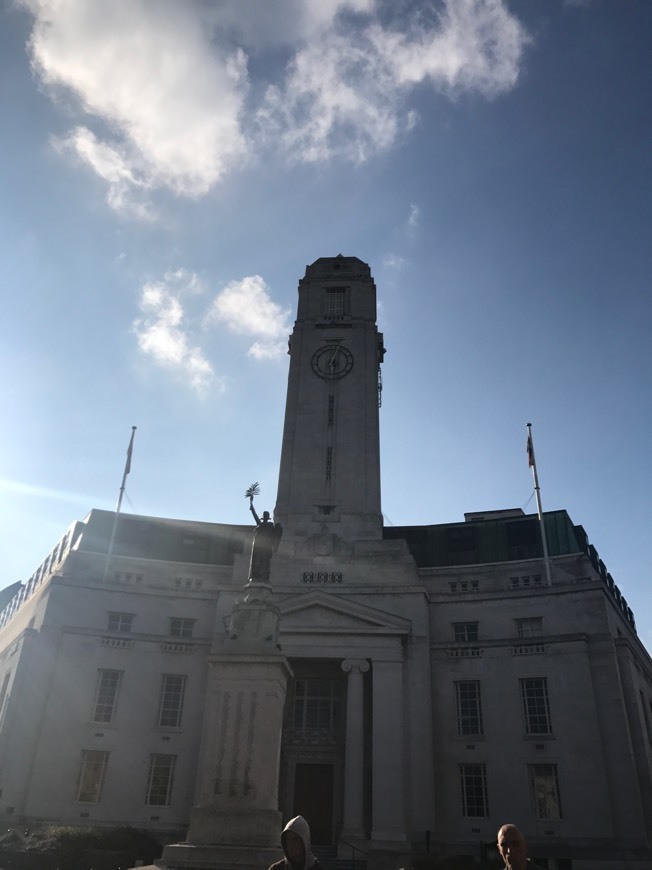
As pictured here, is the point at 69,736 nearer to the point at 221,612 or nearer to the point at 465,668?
the point at 221,612

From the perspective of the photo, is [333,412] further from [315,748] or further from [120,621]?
[315,748]

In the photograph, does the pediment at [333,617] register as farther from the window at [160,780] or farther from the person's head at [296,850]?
the person's head at [296,850]

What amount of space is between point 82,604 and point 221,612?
852 centimetres

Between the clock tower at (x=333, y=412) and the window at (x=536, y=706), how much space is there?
1288 centimetres

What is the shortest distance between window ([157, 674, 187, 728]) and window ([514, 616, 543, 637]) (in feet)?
65.8

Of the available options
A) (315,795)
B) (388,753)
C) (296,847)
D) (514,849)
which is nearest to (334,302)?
(388,753)

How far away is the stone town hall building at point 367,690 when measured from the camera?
36562 millimetres

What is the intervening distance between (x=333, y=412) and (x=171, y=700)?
2255cm

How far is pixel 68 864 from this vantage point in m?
23.9

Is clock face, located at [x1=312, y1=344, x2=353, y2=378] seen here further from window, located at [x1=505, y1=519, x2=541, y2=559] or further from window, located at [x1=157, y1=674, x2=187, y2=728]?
window, located at [x1=157, y1=674, x2=187, y2=728]

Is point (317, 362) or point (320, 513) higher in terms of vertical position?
point (317, 362)

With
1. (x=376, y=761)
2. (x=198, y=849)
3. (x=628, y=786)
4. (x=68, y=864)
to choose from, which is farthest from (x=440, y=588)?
(x=198, y=849)

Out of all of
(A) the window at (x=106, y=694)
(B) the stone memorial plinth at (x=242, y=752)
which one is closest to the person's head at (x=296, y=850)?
(B) the stone memorial plinth at (x=242, y=752)

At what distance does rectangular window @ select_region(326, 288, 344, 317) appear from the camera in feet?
187
